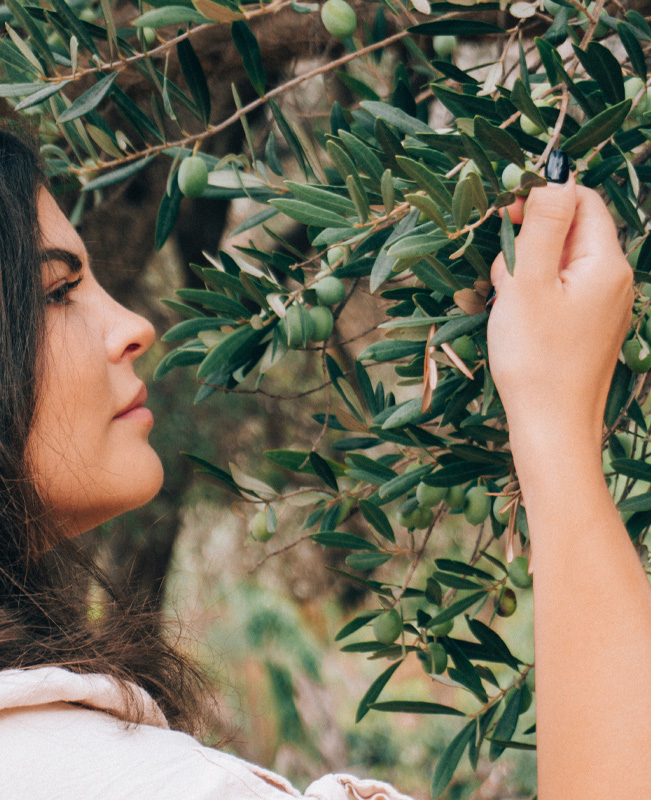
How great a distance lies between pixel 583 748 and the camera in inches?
21.5

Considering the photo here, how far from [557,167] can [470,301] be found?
15 cm

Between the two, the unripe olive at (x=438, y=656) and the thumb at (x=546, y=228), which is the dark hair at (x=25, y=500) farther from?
the thumb at (x=546, y=228)

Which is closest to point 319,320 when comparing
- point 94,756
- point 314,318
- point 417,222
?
point 314,318

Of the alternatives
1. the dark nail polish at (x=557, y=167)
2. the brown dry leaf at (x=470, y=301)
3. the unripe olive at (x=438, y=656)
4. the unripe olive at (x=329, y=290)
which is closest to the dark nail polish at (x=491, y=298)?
the brown dry leaf at (x=470, y=301)

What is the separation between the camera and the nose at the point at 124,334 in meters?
0.88

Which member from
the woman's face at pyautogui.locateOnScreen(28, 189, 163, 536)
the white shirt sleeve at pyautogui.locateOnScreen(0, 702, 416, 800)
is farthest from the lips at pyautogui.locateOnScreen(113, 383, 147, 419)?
the white shirt sleeve at pyautogui.locateOnScreen(0, 702, 416, 800)

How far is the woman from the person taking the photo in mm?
561

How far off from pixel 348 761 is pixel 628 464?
1607 mm

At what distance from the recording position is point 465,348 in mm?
792

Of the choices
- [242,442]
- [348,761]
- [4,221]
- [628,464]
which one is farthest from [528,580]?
[348,761]

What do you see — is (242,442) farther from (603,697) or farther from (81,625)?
(603,697)

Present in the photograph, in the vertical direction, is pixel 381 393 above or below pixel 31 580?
below

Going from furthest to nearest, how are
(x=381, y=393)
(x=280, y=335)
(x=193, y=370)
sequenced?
1. (x=193, y=370)
2. (x=381, y=393)
3. (x=280, y=335)

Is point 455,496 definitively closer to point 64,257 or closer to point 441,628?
point 441,628
